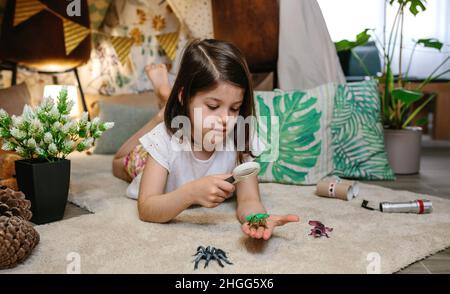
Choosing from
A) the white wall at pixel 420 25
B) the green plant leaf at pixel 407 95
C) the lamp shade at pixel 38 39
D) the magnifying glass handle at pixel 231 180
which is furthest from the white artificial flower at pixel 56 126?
the white wall at pixel 420 25

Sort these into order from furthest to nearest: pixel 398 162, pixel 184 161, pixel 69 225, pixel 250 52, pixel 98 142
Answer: pixel 98 142 → pixel 250 52 → pixel 398 162 → pixel 184 161 → pixel 69 225

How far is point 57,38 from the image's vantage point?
2.44 metres

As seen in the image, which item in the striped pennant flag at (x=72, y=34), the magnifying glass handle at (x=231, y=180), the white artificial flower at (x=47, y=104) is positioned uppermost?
the striped pennant flag at (x=72, y=34)

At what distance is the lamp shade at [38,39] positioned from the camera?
2.36m

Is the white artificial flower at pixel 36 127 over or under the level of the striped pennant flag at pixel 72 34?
under

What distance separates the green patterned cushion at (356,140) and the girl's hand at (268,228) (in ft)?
2.84

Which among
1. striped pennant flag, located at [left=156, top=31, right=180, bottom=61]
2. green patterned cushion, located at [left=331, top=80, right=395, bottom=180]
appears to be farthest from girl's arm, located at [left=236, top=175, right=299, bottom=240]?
striped pennant flag, located at [left=156, top=31, right=180, bottom=61]

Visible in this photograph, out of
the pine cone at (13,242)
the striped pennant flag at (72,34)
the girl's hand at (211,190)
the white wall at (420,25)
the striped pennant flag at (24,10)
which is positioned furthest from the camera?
the white wall at (420,25)

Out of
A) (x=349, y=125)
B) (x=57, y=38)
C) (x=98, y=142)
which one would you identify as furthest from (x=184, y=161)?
(x=57, y=38)

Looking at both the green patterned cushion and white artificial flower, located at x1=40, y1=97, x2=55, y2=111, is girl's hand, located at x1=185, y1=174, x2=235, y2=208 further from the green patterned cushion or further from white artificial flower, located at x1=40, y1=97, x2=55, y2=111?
the green patterned cushion

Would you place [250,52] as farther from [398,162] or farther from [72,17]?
[72,17]

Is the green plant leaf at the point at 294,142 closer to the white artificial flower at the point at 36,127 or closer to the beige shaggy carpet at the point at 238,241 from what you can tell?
the beige shaggy carpet at the point at 238,241

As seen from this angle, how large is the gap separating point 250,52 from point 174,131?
3.38ft

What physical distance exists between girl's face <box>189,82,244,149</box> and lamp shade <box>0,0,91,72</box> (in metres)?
1.73
